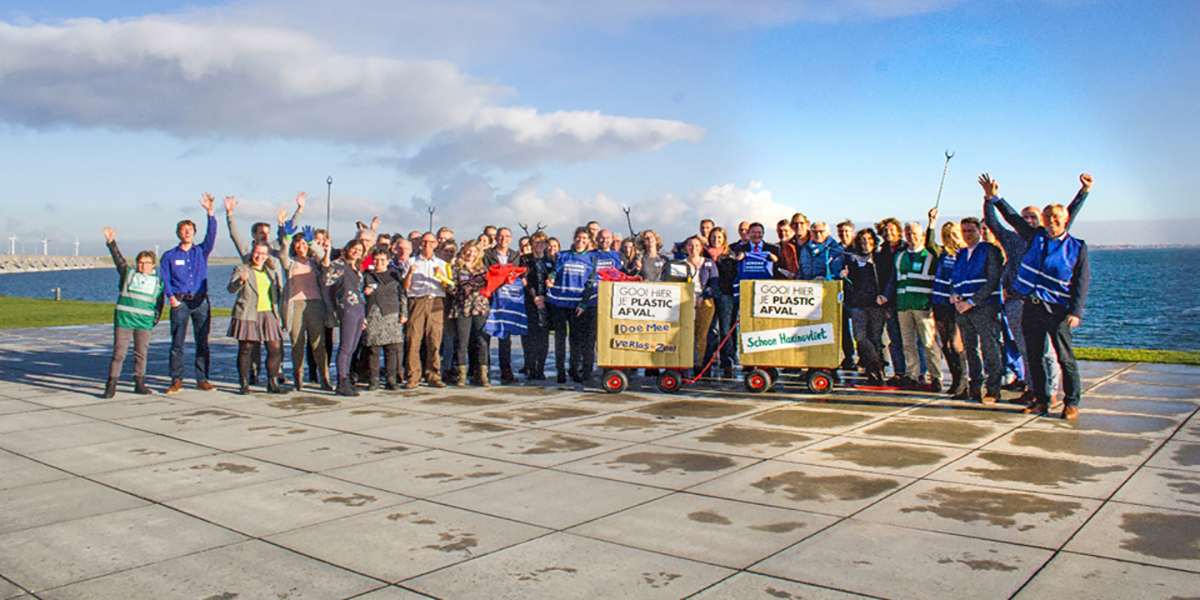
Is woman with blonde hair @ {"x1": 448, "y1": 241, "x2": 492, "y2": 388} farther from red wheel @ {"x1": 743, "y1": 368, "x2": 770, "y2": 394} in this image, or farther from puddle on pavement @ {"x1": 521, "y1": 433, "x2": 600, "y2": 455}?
puddle on pavement @ {"x1": 521, "y1": 433, "x2": 600, "y2": 455}

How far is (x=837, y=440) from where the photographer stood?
7.07 meters

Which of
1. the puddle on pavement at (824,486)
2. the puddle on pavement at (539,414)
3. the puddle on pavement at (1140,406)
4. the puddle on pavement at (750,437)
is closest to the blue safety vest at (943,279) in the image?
the puddle on pavement at (1140,406)

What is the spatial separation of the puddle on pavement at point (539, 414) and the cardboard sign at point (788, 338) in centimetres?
227

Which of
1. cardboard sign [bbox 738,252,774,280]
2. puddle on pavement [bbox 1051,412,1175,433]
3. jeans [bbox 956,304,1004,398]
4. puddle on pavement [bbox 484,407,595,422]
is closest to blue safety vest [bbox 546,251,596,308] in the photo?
cardboard sign [bbox 738,252,774,280]

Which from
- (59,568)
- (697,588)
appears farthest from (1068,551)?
(59,568)

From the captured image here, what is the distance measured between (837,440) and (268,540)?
4.50 m

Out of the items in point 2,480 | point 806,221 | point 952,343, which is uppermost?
point 806,221

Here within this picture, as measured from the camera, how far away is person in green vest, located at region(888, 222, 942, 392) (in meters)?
9.77

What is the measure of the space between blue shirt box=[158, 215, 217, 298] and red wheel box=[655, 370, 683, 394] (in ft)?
17.6

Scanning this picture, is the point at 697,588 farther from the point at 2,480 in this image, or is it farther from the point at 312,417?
the point at 312,417

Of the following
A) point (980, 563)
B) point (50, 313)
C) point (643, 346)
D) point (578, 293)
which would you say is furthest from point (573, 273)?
point (50, 313)

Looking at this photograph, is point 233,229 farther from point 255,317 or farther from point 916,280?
point 916,280

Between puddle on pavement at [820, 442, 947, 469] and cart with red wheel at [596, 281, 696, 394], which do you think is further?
cart with red wheel at [596, 281, 696, 394]

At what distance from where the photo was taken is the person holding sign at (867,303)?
10.2m
